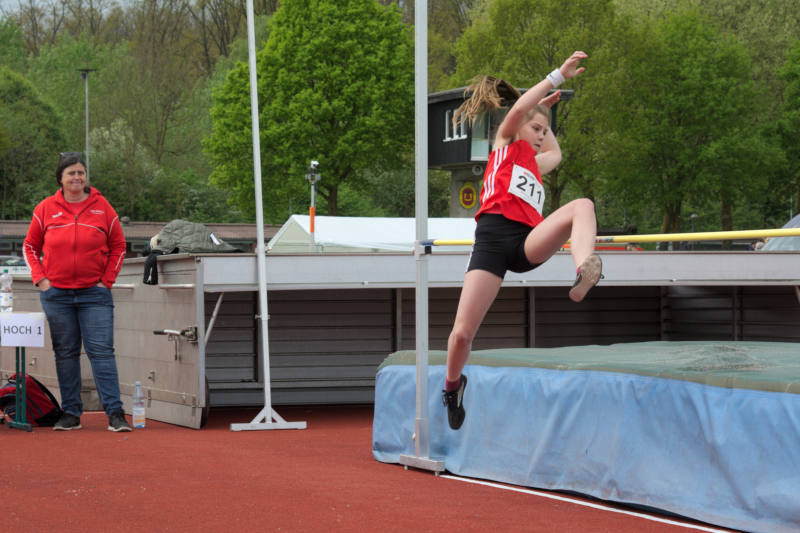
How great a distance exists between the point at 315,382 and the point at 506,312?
95.3 inches

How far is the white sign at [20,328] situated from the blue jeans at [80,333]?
0.11 m

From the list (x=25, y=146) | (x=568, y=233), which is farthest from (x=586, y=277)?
(x=25, y=146)

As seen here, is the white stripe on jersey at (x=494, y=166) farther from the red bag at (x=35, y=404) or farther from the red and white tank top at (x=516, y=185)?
the red bag at (x=35, y=404)

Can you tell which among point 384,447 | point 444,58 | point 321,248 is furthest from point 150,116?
point 384,447

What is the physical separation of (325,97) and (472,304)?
33364 mm

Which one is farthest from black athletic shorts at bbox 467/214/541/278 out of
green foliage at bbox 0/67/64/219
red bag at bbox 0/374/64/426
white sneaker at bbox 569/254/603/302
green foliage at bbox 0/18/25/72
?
green foliage at bbox 0/18/25/72

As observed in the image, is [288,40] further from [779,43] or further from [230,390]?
[230,390]

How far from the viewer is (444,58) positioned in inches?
2416

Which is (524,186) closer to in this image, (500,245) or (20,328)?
(500,245)

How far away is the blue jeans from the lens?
28.2ft

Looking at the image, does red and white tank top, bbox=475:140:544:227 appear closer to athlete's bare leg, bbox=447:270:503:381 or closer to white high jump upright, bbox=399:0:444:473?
athlete's bare leg, bbox=447:270:503:381

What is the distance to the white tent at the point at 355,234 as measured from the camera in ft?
74.6

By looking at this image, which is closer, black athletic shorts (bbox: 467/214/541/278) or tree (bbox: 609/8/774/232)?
black athletic shorts (bbox: 467/214/541/278)

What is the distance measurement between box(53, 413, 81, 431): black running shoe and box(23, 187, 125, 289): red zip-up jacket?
114 cm
